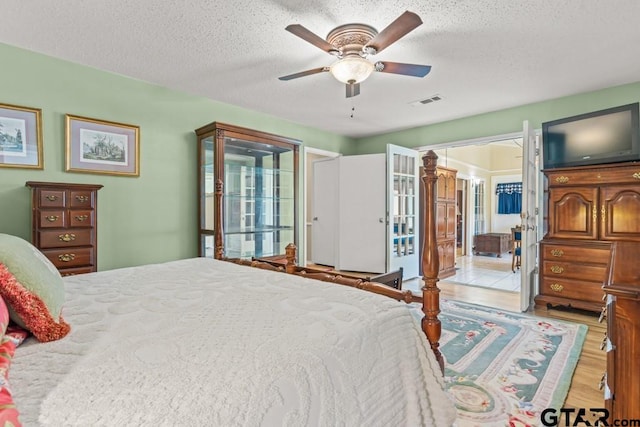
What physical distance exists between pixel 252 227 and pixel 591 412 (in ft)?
10.7

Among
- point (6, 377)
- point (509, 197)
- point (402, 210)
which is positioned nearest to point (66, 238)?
point (6, 377)

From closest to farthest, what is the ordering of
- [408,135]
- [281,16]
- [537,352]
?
1. [281,16]
2. [537,352]
3. [408,135]

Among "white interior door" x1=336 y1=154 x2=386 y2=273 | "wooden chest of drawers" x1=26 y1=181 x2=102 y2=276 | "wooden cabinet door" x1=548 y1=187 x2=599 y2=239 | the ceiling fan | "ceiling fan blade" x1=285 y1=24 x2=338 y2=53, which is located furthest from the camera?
"white interior door" x1=336 y1=154 x2=386 y2=273

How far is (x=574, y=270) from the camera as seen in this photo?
3309 millimetres

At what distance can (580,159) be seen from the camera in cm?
337

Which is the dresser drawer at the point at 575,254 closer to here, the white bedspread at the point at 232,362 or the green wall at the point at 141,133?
the green wall at the point at 141,133

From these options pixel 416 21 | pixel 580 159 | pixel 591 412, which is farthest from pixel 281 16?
pixel 580 159

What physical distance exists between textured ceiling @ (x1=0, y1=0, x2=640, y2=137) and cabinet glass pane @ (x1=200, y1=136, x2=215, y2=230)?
0.62 metres

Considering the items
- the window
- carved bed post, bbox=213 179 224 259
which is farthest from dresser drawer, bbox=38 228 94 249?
the window

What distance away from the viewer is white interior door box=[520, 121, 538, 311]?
3.45 m

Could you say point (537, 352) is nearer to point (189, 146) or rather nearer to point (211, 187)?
point (211, 187)

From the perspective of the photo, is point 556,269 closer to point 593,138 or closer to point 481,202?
point 593,138

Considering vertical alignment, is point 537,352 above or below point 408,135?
below

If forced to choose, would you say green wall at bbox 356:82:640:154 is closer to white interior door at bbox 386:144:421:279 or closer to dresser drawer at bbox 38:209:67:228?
white interior door at bbox 386:144:421:279
